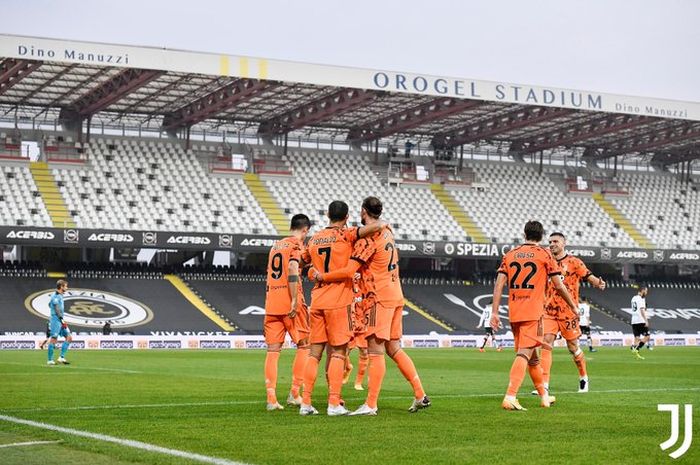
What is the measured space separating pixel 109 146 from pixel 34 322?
577 inches

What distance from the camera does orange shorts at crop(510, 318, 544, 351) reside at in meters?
13.9

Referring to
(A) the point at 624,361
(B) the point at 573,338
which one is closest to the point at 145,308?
(A) the point at 624,361

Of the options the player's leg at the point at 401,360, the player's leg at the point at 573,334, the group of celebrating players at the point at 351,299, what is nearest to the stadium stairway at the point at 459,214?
the player's leg at the point at 573,334

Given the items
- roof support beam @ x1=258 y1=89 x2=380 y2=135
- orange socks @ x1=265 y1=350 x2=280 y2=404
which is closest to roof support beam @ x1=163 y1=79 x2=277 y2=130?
roof support beam @ x1=258 y1=89 x2=380 y2=135

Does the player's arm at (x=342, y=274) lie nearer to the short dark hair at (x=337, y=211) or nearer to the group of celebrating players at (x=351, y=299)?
the group of celebrating players at (x=351, y=299)

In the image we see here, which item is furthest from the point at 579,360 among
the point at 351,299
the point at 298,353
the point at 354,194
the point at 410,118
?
the point at 354,194

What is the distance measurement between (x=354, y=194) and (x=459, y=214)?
639 cm

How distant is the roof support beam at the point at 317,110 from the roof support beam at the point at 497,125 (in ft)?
29.7

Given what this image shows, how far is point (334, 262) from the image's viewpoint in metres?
12.9

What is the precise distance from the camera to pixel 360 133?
6359cm

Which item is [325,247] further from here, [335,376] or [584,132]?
[584,132]

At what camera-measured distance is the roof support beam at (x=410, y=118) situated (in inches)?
2199

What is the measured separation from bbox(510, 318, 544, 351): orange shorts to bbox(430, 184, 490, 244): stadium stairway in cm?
4722

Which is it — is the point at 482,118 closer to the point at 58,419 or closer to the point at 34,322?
the point at 34,322
